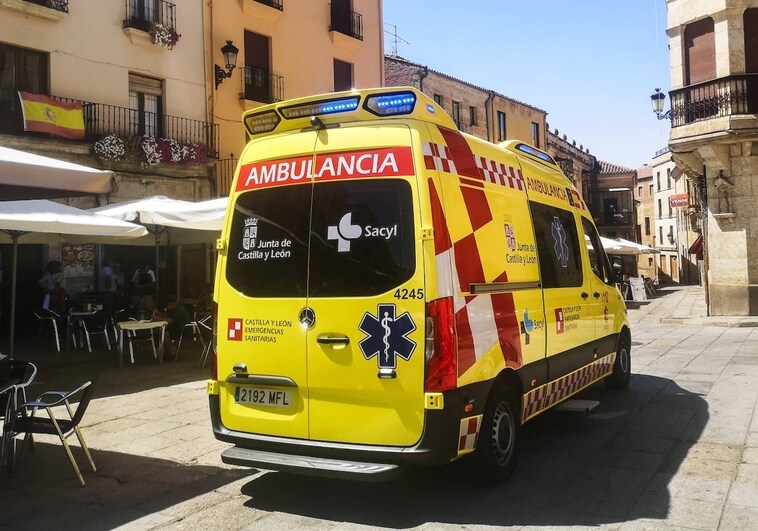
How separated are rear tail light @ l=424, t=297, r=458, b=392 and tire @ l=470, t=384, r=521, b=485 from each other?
24.8 inches

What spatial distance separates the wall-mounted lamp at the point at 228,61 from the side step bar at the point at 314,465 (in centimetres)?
1600

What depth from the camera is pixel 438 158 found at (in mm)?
4262

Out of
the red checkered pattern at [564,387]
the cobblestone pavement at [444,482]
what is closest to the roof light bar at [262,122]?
the cobblestone pavement at [444,482]

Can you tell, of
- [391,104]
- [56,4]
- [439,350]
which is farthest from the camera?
[56,4]

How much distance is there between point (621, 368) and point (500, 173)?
3879 millimetres

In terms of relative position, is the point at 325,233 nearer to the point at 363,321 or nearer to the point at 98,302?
the point at 363,321

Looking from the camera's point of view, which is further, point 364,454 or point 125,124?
point 125,124

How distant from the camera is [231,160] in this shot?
1911cm

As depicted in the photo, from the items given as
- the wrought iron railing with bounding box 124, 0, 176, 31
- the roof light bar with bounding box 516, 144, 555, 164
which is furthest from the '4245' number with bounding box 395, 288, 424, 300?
the wrought iron railing with bounding box 124, 0, 176, 31

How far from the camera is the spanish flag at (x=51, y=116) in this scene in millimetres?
14062

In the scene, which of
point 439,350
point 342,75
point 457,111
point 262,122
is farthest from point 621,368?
point 457,111

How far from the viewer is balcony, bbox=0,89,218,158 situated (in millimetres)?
14211

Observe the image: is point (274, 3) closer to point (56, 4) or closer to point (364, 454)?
point (56, 4)

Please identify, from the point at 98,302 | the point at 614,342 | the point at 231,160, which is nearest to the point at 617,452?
the point at 614,342
